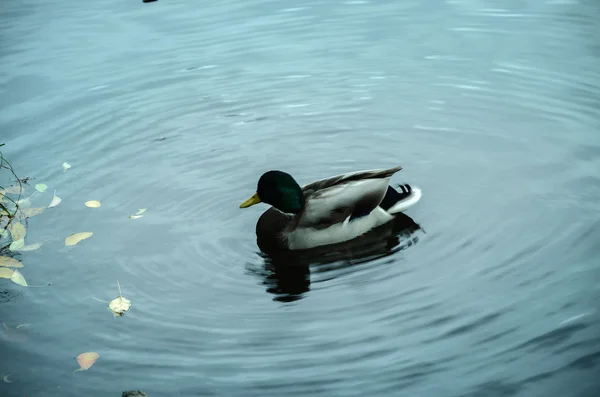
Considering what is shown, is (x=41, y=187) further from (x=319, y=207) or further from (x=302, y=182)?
(x=319, y=207)

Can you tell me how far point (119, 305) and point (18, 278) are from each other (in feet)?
3.08

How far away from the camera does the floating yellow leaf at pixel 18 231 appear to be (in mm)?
6762

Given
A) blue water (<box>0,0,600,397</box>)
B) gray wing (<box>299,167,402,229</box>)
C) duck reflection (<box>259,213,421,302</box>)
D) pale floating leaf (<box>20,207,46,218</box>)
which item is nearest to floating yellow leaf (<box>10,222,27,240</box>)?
blue water (<box>0,0,600,397</box>)

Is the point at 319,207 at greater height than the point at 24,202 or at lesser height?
greater

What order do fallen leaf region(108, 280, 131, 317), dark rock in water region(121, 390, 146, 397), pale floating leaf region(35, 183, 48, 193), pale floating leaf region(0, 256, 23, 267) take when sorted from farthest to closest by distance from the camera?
pale floating leaf region(35, 183, 48, 193) < pale floating leaf region(0, 256, 23, 267) < fallen leaf region(108, 280, 131, 317) < dark rock in water region(121, 390, 146, 397)

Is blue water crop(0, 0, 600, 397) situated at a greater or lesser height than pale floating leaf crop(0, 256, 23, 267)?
greater

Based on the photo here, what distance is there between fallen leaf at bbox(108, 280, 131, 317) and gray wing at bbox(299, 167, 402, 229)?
1.58 m

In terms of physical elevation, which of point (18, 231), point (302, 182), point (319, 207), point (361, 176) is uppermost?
point (361, 176)

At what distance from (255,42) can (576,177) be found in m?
5.27

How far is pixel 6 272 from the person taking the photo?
6.23 metres

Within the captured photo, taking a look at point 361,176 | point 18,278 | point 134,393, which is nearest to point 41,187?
point 18,278

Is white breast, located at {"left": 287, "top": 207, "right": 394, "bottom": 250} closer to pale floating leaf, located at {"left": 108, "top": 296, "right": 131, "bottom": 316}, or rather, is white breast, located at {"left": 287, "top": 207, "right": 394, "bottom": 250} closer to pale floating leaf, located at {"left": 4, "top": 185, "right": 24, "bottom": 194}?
pale floating leaf, located at {"left": 108, "top": 296, "right": 131, "bottom": 316}

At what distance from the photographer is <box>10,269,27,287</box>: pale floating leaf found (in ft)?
20.0

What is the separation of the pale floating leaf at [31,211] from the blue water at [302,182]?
3.0 inches
